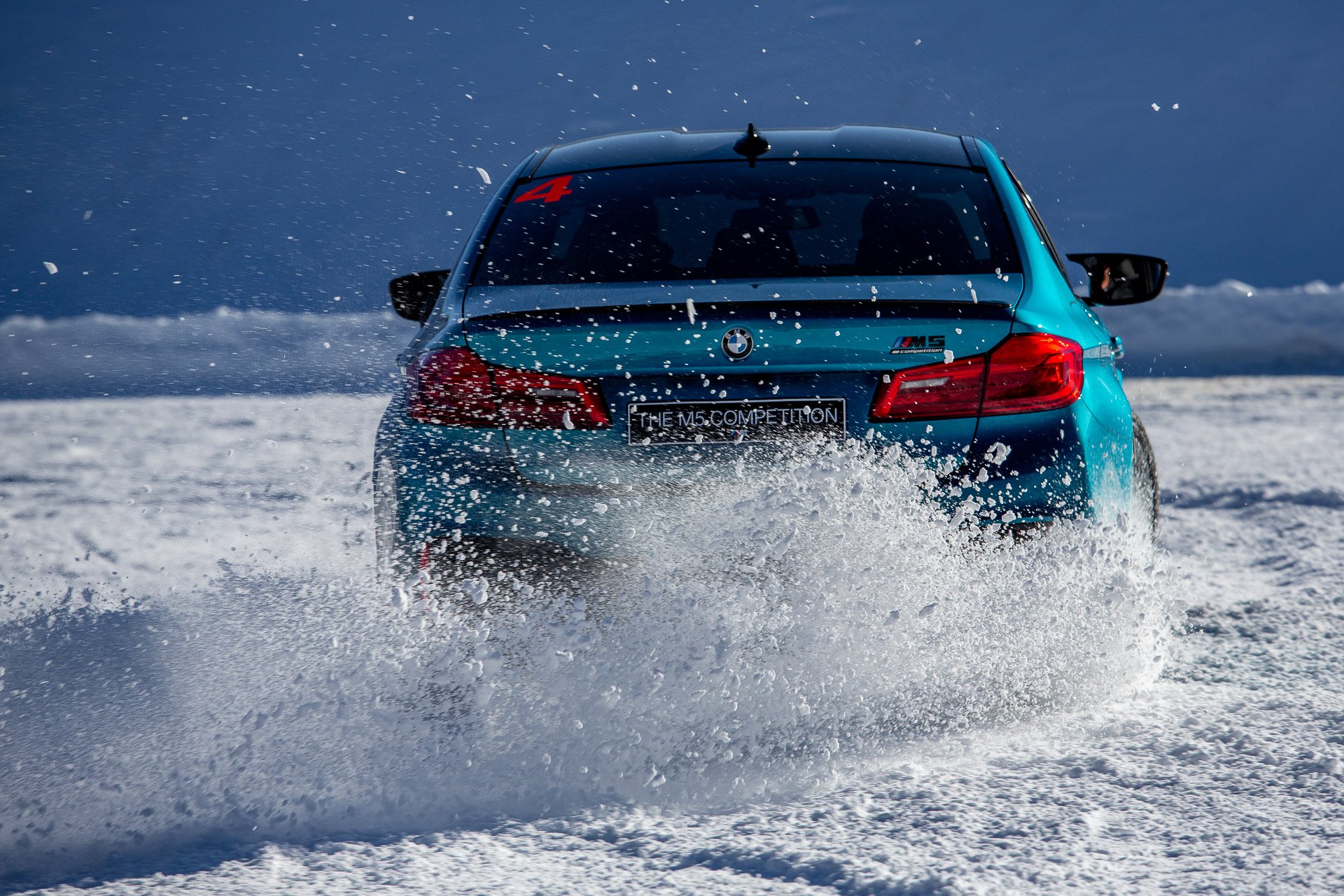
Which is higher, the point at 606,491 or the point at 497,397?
the point at 497,397

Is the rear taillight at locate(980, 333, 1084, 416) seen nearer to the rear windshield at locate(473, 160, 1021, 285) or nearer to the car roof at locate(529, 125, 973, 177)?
the rear windshield at locate(473, 160, 1021, 285)

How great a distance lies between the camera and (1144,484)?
3.79 meters

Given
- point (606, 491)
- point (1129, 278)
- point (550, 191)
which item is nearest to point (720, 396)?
point (606, 491)

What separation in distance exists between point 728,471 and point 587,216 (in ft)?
4.09

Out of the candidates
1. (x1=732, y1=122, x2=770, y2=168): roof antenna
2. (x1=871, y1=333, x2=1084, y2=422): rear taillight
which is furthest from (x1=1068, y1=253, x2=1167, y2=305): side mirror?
(x1=871, y1=333, x2=1084, y2=422): rear taillight

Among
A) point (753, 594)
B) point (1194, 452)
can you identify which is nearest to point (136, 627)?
point (753, 594)

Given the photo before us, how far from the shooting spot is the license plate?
9.70 ft

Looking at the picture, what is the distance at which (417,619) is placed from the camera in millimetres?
3199

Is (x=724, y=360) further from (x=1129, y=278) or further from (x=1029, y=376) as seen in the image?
(x=1129, y=278)

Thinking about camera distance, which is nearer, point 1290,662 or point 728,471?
point 728,471

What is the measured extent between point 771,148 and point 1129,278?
1.29m

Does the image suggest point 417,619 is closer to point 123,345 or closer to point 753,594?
point 753,594

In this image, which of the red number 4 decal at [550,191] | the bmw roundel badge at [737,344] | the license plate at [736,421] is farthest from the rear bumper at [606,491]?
the red number 4 decal at [550,191]

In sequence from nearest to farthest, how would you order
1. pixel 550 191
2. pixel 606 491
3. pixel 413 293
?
pixel 606 491, pixel 550 191, pixel 413 293
